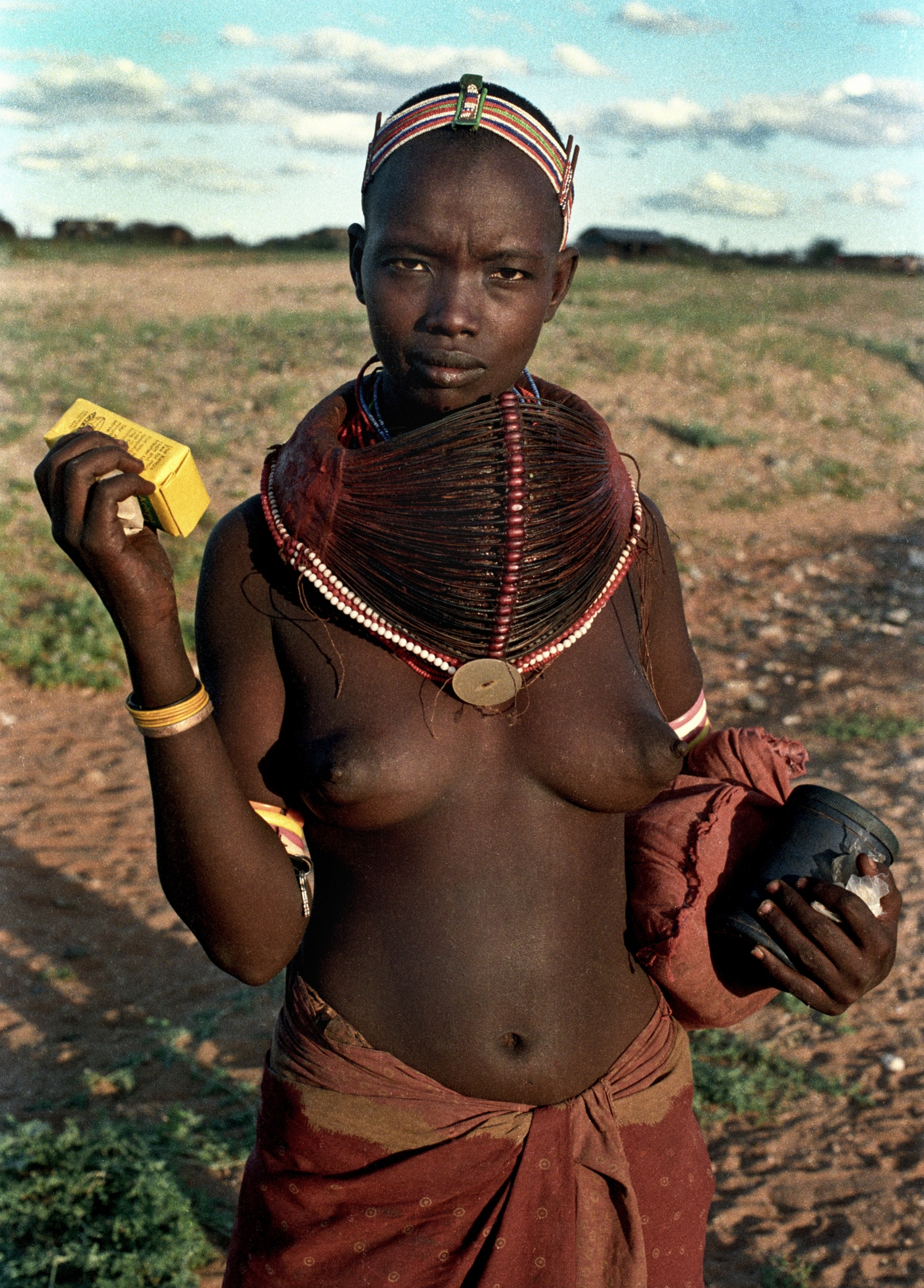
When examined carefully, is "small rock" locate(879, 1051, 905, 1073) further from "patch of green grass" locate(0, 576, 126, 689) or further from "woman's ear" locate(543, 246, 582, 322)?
"patch of green grass" locate(0, 576, 126, 689)

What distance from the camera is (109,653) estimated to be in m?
6.84

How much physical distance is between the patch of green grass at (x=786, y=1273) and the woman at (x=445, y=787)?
1.47m

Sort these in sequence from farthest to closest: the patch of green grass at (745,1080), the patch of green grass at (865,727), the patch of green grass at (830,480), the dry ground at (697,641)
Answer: the patch of green grass at (830,480) < the patch of green grass at (865,727) < the patch of green grass at (745,1080) < the dry ground at (697,641)

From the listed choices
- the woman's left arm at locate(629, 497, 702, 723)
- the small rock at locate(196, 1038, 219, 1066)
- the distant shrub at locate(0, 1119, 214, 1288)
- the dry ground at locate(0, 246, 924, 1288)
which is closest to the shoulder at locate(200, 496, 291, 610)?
the woman's left arm at locate(629, 497, 702, 723)

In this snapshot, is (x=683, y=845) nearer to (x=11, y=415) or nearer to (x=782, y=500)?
(x=782, y=500)

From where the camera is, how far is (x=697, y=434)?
1192cm

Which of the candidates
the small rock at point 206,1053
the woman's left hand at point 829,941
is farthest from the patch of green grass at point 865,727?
the woman's left hand at point 829,941

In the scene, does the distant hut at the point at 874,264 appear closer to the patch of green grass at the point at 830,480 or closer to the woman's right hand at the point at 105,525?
the patch of green grass at the point at 830,480

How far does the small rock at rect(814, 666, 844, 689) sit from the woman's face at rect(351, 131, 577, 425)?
5728 millimetres

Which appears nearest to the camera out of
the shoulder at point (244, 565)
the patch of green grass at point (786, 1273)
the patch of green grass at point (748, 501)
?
the shoulder at point (244, 565)

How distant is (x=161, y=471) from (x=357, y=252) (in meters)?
0.58

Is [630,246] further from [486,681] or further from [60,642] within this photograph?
[486,681]

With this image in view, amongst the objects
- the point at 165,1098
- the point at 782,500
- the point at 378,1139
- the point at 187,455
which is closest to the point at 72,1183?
the point at 165,1098

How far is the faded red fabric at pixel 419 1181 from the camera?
5.59ft
